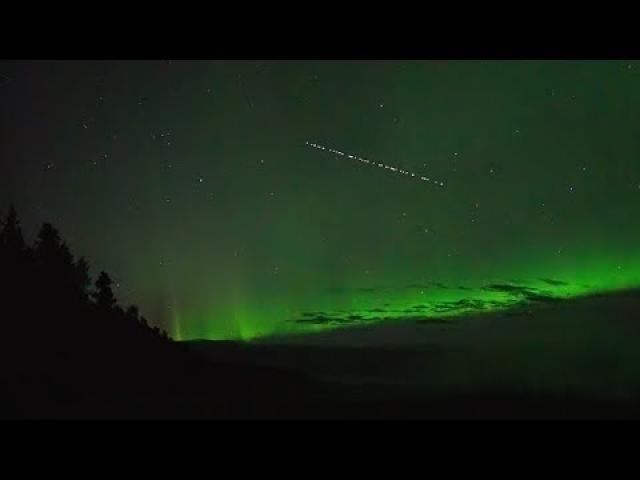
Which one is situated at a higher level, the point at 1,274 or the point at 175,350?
the point at 1,274

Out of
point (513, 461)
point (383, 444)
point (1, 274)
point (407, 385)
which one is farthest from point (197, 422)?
point (1, 274)

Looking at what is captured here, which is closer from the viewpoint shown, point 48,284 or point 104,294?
point 104,294

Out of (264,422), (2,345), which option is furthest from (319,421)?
(2,345)

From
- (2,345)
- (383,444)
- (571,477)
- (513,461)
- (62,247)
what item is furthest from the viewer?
(62,247)

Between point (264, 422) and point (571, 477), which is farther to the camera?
point (264, 422)

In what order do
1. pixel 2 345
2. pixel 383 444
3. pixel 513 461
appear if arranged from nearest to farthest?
pixel 513 461 < pixel 383 444 < pixel 2 345

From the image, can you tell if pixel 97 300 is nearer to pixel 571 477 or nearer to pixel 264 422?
pixel 264 422

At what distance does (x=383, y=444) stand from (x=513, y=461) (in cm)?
101

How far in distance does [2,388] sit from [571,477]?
192 inches

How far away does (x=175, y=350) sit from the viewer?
6.59m

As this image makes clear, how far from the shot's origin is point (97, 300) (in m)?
6.99

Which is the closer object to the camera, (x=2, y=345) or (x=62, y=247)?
(x=2, y=345)
